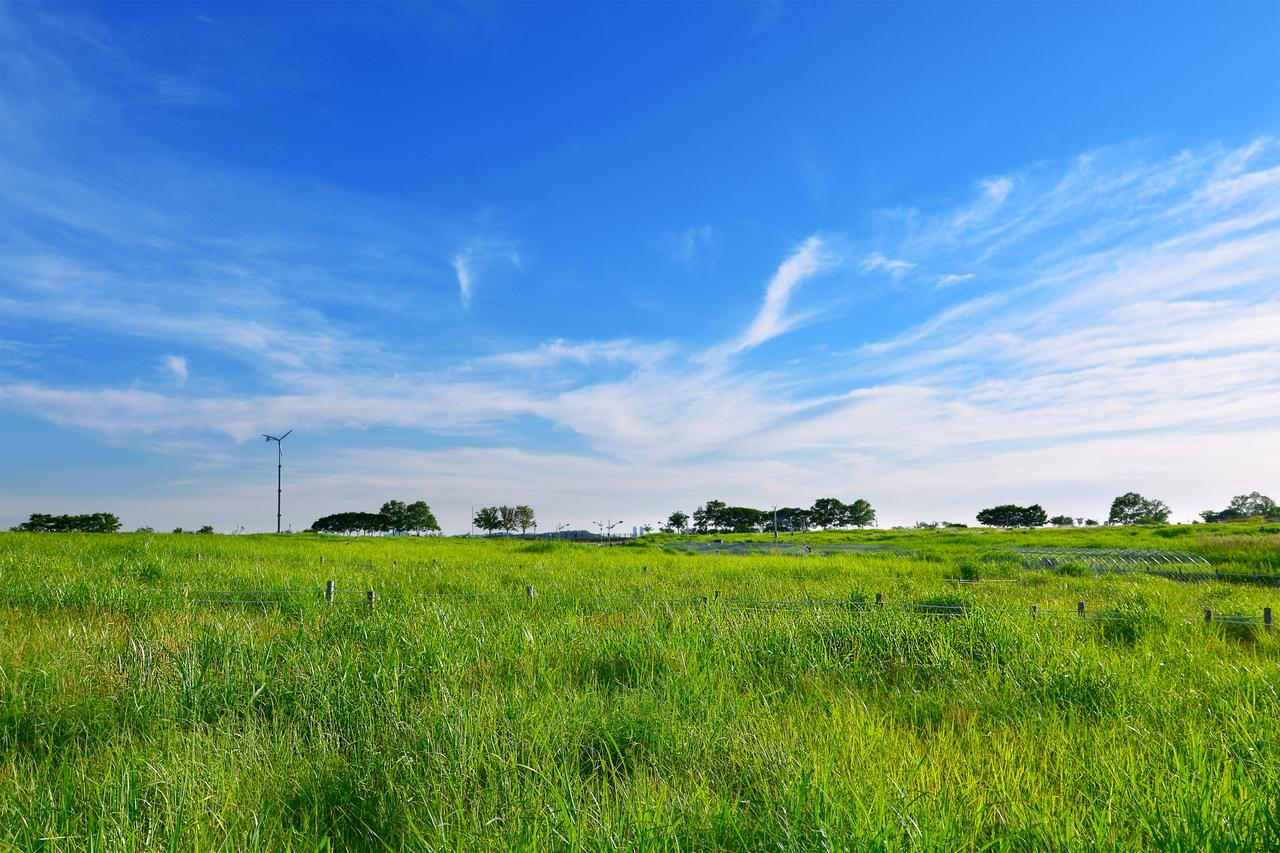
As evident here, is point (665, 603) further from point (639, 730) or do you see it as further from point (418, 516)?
point (418, 516)

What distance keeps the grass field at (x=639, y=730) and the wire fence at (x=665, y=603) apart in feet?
0.54

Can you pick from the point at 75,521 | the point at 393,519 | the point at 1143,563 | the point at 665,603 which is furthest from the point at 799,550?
the point at 393,519

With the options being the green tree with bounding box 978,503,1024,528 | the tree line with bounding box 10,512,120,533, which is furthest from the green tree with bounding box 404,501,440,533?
the green tree with bounding box 978,503,1024,528

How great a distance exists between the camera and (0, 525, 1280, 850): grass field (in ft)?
9.56

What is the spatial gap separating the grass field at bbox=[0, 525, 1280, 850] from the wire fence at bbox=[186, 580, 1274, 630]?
0.16 metres

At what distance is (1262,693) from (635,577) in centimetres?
1038

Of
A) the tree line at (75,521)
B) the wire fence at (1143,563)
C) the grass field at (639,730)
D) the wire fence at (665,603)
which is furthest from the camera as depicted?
the tree line at (75,521)

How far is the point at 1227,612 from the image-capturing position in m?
9.48

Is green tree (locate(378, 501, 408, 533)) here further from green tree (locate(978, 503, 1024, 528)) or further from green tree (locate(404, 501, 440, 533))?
green tree (locate(978, 503, 1024, 528))

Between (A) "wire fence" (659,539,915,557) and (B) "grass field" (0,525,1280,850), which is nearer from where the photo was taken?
(B) "grass field" (0,525,1280,850)

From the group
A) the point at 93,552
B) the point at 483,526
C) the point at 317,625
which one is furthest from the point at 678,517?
the point at 317,625

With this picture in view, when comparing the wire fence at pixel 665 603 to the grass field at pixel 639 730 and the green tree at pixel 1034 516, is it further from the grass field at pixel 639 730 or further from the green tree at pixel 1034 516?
the green tree at pixel 1034 516

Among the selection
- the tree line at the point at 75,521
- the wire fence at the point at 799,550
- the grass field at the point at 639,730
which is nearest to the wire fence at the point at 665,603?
the grass field at the point at 639,730

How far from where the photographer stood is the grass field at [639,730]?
2914 millimetres
